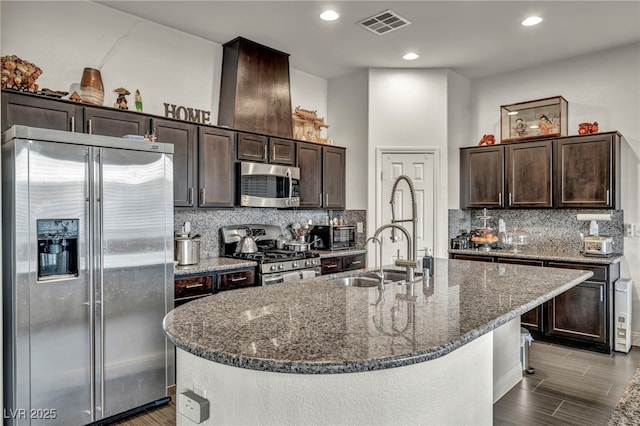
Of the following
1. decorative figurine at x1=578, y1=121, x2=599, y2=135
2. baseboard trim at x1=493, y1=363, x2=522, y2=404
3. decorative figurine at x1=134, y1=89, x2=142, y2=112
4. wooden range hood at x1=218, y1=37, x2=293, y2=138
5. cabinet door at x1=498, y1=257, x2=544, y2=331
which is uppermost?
wooden range hood at x1=218, y1=37, x2=293, y2=138

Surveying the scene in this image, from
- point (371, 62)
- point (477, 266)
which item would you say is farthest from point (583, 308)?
point (371, 62)

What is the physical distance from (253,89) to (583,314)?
398cm

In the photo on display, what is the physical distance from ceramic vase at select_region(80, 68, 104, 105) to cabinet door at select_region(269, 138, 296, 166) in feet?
5.33

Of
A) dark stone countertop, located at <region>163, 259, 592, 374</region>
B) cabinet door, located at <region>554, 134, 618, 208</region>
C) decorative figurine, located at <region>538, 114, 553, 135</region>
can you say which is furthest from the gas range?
decorative figurine, located at <region>538, 114, 553, 135</region>

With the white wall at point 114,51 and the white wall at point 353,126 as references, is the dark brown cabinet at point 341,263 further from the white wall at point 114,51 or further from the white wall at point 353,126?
the white wall at point 114,51

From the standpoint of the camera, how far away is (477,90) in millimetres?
5359

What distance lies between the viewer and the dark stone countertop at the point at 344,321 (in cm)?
120

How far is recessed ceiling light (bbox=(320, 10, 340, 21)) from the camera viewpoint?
11.8 ft

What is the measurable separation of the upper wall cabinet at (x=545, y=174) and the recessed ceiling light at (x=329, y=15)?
2.42m

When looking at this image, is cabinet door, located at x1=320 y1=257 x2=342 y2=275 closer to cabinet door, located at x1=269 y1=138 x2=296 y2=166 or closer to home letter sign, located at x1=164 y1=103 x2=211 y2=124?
cabinet door, located at x1=269 y1=138 x2=296 y2=166

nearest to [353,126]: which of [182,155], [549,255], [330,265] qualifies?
[330,265]

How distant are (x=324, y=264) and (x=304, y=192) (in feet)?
2.79

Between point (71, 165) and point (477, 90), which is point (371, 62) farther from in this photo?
point (71, 165)

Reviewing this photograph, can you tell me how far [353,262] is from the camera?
4.81 m
